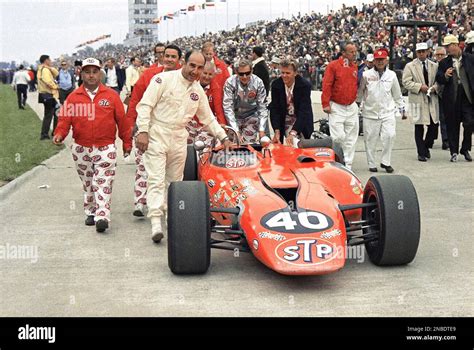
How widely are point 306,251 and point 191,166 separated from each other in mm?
3391

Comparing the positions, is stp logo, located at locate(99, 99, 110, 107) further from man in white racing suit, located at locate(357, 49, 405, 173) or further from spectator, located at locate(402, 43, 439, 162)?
spectator, located at locate(402, 43, 439, 162)

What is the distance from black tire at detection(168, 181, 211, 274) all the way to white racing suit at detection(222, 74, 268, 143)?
126 inches

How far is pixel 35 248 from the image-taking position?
6891mm

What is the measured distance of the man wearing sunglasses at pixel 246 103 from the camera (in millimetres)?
8891

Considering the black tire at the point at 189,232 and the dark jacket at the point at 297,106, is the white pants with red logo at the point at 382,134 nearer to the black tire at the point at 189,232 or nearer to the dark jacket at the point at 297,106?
the dark jacket at the point at 297,106

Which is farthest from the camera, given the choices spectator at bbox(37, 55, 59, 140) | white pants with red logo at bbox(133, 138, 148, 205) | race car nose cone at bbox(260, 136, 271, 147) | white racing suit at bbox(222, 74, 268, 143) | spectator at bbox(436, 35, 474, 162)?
spectator at bbox(37, 55, 59, 140)

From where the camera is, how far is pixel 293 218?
563 centimetres

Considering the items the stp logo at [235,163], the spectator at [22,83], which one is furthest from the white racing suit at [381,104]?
the spectator at [22,83]

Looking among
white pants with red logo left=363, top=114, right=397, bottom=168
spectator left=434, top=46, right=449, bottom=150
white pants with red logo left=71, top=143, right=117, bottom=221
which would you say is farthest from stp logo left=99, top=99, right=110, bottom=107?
spectator left=434, top=46, right=449, bottom=150

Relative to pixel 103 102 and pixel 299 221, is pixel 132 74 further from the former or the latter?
pixel 299 221

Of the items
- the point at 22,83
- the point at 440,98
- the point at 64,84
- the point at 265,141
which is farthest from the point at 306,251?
the point at 22,83

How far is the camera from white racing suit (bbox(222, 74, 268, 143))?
29.5 feet
